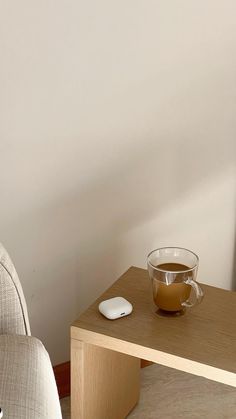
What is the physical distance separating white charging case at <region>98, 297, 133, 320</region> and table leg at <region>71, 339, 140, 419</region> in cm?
9

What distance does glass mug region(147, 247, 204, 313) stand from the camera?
1634 millimetres

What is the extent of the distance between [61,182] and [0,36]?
41cm

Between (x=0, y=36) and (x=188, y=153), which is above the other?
(x=0, y=36)

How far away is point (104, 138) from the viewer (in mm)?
1910

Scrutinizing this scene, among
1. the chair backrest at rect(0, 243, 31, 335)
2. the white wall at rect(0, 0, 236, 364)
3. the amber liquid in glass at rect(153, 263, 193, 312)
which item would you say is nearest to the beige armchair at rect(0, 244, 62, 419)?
the chair backrest at rect(0, 243, 31, 335)

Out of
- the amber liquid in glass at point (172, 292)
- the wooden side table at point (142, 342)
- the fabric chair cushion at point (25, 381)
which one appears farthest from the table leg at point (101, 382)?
the fabric chair cushion at point (25, 381)

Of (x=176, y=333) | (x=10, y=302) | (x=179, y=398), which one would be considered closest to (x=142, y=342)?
(x=176, y=333)

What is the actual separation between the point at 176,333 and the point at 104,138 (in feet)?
1.84

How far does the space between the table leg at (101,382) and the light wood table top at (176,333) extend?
0.07m

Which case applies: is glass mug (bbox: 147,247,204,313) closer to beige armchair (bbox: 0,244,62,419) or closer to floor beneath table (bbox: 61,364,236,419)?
beige armchair (bbox: 0,244,62,419)

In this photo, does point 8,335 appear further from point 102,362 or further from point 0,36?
point 0,36

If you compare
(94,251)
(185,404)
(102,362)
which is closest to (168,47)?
(94,251)

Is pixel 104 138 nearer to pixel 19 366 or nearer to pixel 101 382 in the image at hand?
pixel 101 382

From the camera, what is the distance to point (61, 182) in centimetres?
189
